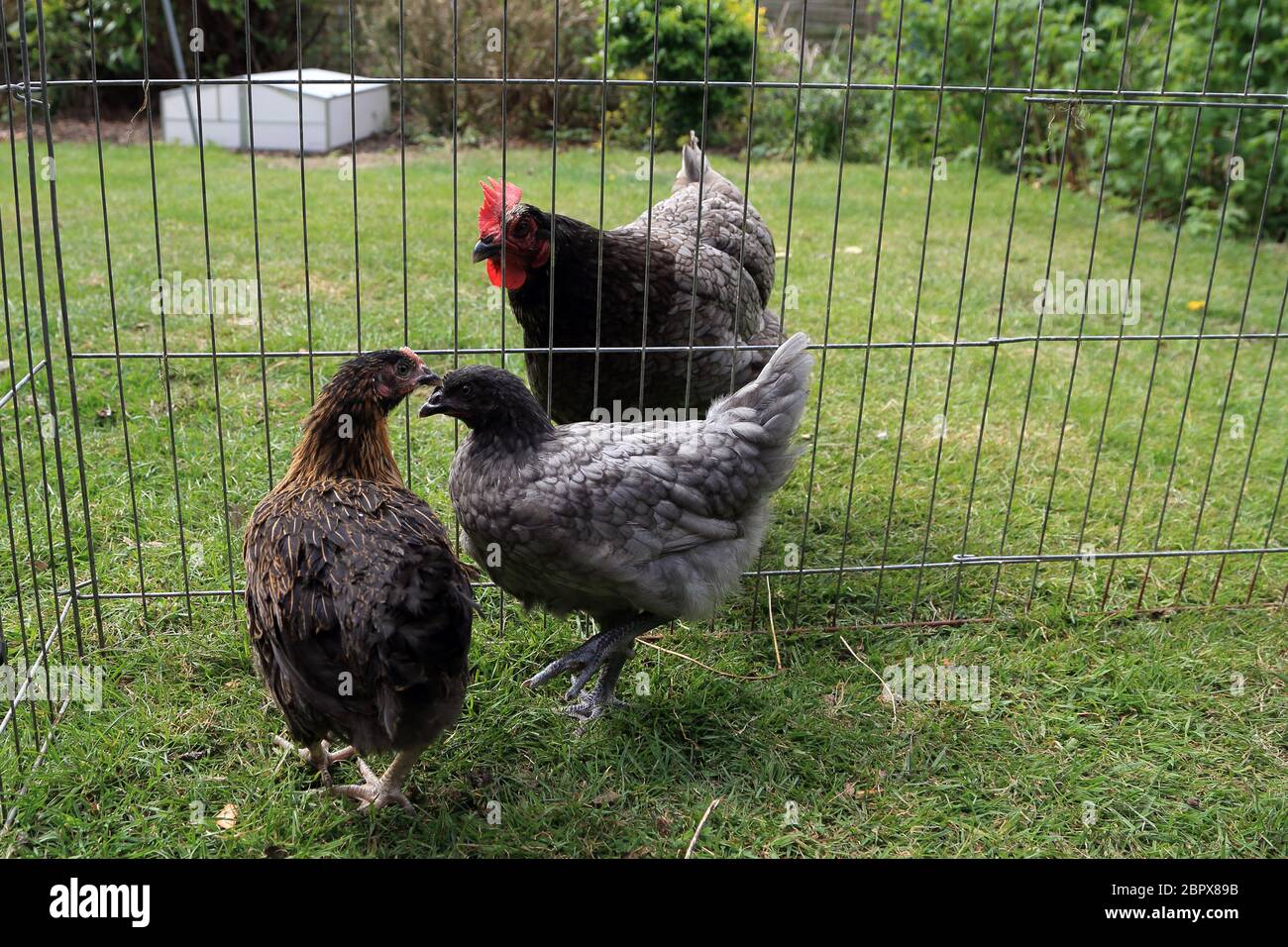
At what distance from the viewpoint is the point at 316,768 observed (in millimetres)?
3230

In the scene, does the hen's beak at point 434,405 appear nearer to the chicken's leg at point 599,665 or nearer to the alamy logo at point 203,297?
the chicken's leg at point 599,665

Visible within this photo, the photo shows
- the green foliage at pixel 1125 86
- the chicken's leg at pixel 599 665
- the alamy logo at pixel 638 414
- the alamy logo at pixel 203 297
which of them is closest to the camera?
the chicken's leg at pixel 599 665

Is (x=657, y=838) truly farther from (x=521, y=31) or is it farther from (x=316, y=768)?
(x=521, y=31)

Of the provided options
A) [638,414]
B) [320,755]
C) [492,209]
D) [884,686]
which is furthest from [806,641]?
[492,209]

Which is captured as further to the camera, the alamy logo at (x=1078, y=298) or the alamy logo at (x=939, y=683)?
the alamy logo at (x=1078, y=298)

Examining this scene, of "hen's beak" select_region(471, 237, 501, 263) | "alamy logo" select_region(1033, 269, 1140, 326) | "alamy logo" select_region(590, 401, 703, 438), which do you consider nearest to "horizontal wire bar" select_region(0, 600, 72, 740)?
"hen's beak" select_region(471, 237, 501, 263)

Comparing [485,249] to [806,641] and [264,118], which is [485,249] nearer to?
[806,641]

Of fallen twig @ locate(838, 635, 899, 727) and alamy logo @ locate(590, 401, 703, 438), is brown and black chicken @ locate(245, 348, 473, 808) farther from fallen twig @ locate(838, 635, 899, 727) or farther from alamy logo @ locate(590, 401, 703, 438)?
fallen twig @ locate(838, 635, 899, 727)

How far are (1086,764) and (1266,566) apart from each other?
1.83 metres

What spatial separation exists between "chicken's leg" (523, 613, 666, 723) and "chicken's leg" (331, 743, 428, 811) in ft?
1.87

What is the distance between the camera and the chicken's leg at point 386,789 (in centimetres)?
304

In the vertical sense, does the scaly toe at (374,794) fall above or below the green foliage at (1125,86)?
below

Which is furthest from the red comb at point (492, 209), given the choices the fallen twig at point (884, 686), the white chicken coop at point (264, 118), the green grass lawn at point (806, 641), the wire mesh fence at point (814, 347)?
the white chicken coop at point (264, 118)
